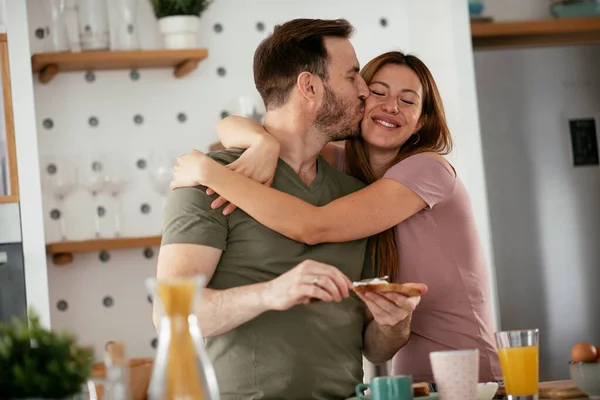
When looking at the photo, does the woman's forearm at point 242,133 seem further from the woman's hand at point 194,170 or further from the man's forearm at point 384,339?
the man's forearm at point 384,339

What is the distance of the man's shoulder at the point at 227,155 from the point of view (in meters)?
2.14

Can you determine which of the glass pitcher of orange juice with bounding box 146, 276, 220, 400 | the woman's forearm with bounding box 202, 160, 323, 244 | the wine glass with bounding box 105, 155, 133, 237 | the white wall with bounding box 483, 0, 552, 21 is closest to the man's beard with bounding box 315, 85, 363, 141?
the woman's forearm with bounding box 202, 160, 323, 244

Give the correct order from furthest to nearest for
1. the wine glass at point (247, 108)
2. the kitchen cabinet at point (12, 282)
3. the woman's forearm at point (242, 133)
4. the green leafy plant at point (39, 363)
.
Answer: the wine glass at point (247, 108), the kitchen cabinet at point (12, 282), the woman's forearm at point (242, 133), the green leafy plant at point (39, 363)

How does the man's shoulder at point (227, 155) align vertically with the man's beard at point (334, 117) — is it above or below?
below

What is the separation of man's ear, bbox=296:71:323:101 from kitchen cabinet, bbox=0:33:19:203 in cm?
153

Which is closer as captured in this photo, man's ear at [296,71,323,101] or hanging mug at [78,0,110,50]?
man's ear at [296,71,323,101]

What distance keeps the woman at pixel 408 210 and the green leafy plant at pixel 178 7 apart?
1.55 meters

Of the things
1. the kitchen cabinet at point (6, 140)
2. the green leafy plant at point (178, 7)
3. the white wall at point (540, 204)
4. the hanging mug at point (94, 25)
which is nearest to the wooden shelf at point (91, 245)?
the kitchen cabinet at point (6, 140)

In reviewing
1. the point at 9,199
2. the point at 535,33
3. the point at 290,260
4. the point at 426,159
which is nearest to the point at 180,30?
the point at 9,199

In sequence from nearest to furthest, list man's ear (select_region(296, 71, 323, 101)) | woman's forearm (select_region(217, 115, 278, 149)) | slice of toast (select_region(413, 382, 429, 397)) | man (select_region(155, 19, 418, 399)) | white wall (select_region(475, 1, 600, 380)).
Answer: slice of toast (select_region(413, 382, 429, 397)) < man (select_region(155, 19, 418, 399)) < woman's forearm (select_region(217, 115, 278, 149)) < man's ear (select_region(296, 71, 323, 101)) < white wall (select_region(475, 1, 600, 380))

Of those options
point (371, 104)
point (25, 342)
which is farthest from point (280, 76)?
point (25, 342)

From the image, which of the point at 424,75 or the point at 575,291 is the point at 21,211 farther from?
the point at 575,291

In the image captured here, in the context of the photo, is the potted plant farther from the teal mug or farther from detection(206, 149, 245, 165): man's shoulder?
the teal mug

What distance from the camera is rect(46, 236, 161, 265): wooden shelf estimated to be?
11.8ft
